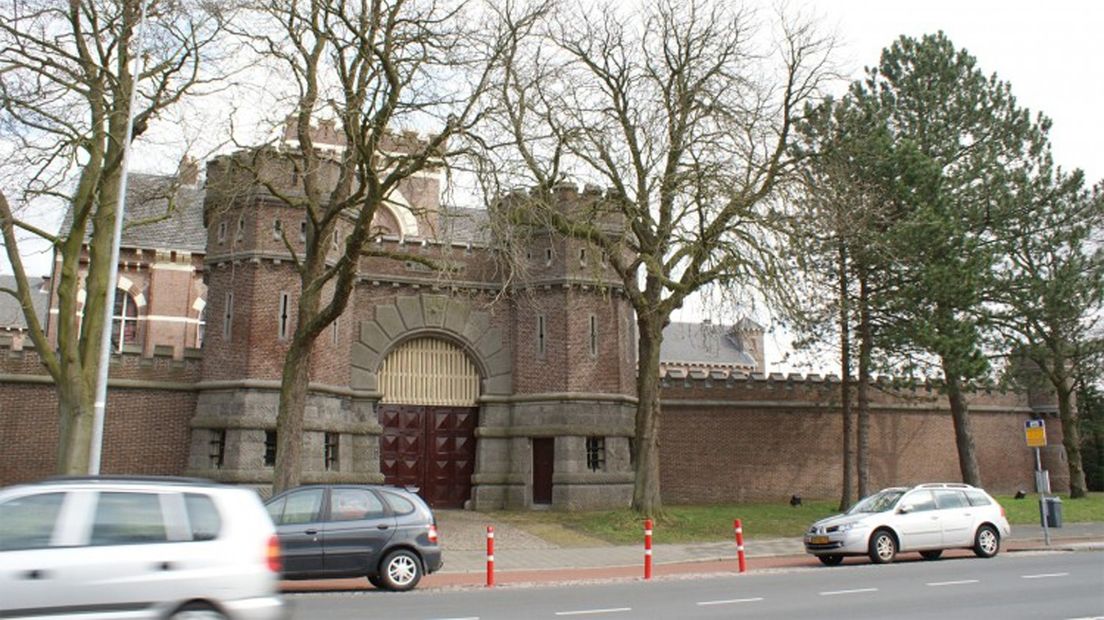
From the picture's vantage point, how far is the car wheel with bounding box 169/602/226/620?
23.9 feet

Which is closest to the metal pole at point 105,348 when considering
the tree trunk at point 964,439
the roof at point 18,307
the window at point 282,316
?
the window at point 282,316

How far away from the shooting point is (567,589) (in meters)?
13.7

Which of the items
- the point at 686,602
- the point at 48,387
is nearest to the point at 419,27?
the point at 686,602

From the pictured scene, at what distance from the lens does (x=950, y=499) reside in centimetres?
1778

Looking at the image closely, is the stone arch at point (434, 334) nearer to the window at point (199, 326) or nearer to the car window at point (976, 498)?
the car window at point (976, 498)

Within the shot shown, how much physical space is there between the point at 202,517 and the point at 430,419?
1911cm

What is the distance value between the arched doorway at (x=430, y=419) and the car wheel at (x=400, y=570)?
12.9 metres

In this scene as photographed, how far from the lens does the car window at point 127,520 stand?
7.30 meters

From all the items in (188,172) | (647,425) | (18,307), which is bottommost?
(647,425)

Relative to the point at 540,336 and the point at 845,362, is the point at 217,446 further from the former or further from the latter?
the point at 845,362

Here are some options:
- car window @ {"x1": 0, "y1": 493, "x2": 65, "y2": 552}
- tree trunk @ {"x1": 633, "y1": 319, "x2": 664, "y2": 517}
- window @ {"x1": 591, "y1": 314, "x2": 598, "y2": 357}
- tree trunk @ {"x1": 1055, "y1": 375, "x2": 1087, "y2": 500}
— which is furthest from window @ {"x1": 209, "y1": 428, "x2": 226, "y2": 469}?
tree trunk @ {"x1": 1055, "y1": 375, "x2": 1087, "y2": 500}

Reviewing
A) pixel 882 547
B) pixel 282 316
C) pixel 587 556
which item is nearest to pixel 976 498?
pixel 882 547

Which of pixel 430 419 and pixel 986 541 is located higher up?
pixel 430 419

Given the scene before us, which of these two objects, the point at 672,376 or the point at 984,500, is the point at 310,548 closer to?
the point at 984,500
